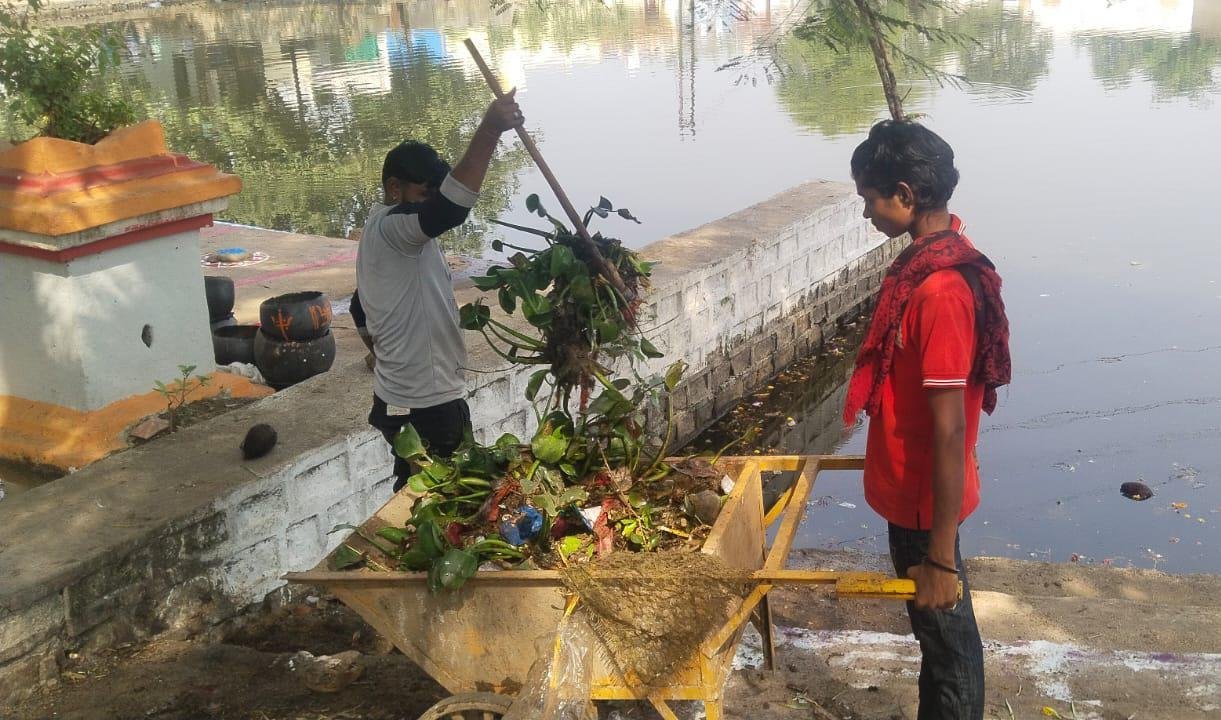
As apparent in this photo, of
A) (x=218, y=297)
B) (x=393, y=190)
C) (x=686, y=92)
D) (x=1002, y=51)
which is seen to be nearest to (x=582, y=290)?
(x=393, y=190)

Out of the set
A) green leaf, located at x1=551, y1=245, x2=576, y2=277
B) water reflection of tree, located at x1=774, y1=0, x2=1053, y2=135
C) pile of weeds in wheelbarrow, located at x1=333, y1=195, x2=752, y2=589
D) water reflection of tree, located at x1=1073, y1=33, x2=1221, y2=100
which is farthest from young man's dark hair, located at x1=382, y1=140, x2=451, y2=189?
water reflection of tree, located at x1=1073, y1=33, x2=1221, y2=100

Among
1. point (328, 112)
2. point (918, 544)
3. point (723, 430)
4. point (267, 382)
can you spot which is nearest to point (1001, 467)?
point (723, 430)

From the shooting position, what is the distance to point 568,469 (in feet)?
11.3

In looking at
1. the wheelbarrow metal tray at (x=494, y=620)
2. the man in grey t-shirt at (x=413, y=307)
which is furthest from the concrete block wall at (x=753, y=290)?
the wheelbarrow metal tray at (x=494, y=620)

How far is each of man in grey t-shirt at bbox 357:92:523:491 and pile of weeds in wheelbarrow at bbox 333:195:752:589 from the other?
8.9 inches

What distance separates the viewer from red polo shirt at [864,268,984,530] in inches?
102

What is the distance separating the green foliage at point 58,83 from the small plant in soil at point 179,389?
1223 millimetres

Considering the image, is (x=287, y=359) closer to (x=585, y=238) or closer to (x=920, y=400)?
(x=585, y=238)

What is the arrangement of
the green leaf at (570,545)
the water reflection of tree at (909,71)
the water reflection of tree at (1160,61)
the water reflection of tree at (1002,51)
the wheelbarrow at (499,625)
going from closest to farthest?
the wheelbarrow at (499,625)
the green leaf at (570,545)
the water reflection of tree at (909,71)
the water reflection of tree at (1160,61)
the water reflection of tree at (1002,51)

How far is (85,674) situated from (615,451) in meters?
1.83

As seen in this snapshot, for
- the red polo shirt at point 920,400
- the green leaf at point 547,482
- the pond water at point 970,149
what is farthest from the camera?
the pond water at point 970,149

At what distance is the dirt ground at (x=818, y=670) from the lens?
3.56 m

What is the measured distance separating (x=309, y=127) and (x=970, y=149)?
1069cm

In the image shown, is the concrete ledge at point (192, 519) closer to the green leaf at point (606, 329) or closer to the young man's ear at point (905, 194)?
the green leaf at point (606, 329)
